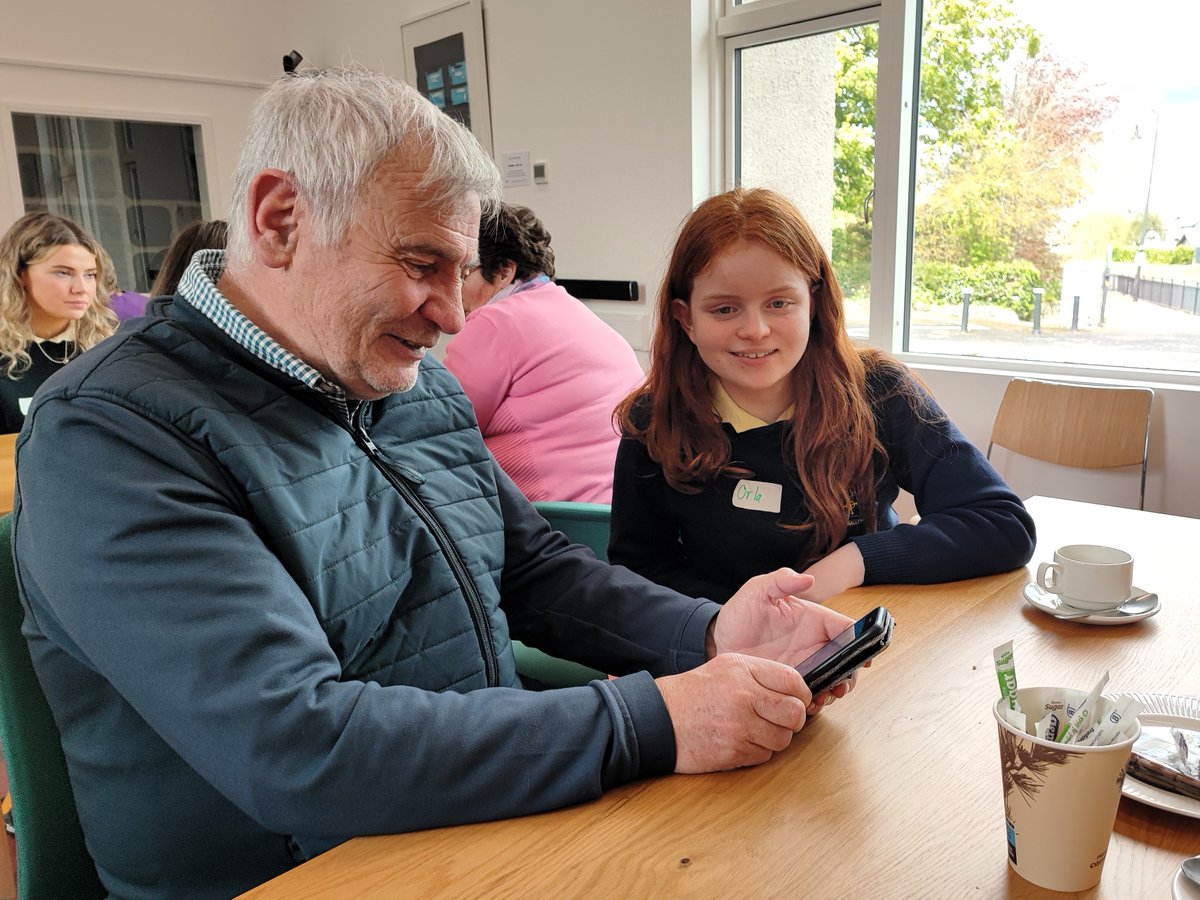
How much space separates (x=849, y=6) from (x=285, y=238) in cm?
280

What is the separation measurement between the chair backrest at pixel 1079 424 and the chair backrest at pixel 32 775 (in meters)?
2.50

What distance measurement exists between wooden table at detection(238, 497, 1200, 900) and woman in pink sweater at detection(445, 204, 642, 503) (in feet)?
4.07

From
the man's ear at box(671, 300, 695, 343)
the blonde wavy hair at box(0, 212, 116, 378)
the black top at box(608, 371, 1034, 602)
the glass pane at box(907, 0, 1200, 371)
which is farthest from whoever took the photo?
the blonde wavy hair at box(0, 212, 116, 378)

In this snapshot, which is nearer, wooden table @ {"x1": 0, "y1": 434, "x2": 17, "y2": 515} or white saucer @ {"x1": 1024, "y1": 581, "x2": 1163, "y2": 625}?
white saucer @ {"x1": 1024, "y1": 581, "x2": 1163, "y2": 625}

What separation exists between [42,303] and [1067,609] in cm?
335

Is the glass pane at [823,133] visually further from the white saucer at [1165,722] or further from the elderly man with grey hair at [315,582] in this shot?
the white saucer at [1165,722]

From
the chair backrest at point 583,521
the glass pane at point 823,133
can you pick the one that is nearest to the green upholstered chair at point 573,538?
the chair backrest at point 583,521

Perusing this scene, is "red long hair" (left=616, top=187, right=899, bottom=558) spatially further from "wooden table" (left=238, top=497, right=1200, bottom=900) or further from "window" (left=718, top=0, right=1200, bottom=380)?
"window" (left=718, top=0, right=1200, bottom=380)

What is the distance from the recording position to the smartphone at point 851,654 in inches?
33.2

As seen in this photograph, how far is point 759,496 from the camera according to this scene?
1522mm

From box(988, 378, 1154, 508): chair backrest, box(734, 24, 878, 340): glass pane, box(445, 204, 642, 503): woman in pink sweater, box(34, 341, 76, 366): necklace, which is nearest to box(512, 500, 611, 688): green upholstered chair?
box(445, 204, 642, 503): woman in pink sweater

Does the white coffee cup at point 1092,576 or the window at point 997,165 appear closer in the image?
the white coffee cup at point 1092,576

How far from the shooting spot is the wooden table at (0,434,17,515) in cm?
225

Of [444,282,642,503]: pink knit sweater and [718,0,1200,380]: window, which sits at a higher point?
[718,0,1200,380]: window
